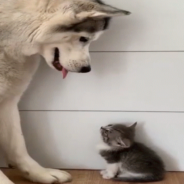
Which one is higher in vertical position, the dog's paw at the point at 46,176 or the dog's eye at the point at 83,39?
the dog's eye at the point at 83,39

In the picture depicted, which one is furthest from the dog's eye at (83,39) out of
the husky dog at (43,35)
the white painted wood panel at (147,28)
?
the white painted wood panel at (147,28)

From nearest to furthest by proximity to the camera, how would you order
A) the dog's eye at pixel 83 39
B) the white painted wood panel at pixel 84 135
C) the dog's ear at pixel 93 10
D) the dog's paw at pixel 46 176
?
1. the dog's ear at pixel 93 10
2. the dog's eye at pixel 83 39
3. the dog's paw at pixel 46 176
4. the white painted wood panel at pixel 84 135

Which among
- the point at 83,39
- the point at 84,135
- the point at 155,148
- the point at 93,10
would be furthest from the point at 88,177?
the point at 93,10

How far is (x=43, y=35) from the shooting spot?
1.31m

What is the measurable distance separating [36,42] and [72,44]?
0.43ft

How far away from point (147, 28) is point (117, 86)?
28 cm

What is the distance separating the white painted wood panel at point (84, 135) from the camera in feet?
5.49

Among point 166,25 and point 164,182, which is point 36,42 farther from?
point 164,182

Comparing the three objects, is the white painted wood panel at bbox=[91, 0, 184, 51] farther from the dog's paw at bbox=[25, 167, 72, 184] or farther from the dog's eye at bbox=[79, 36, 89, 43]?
the dog's paw at bbox=[25, 167, 72, 184]

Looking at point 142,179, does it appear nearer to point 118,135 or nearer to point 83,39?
point 118,135

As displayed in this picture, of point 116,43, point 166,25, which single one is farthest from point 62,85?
point 166,25

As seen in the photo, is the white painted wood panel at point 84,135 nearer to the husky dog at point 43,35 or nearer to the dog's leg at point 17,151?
the dog's leg at point 17,151

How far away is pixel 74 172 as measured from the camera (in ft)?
5.63

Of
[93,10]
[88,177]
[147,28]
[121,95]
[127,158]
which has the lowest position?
[88,177]
